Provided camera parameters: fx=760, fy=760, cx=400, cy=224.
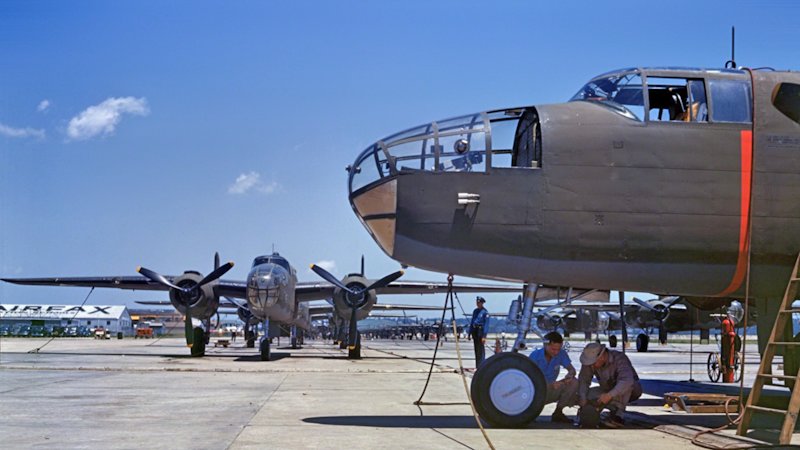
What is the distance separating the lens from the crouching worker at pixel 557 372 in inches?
356

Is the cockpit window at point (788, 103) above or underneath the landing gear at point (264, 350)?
above

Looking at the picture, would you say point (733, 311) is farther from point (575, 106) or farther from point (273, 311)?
point (273, 311)

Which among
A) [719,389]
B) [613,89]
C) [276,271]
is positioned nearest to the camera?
[613,89]

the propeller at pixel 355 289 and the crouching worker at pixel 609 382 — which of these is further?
the propeller at pixel 355 289

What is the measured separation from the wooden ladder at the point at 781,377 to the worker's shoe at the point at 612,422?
4.52ft

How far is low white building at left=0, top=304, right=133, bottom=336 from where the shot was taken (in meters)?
108

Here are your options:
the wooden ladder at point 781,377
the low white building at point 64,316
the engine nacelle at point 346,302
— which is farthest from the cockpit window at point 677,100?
the low white building at point 64,316

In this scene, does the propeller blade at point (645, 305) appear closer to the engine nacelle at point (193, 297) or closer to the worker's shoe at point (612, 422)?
the engine nacelle at point (193, 297)

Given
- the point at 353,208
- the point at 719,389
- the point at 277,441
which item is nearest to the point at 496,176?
the point at 353,208

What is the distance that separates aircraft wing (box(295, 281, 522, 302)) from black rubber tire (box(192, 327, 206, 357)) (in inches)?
262

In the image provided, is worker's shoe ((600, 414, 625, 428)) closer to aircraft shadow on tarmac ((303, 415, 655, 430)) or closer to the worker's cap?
aircraft shadow on tarmac ((303, 415, 655, 430))

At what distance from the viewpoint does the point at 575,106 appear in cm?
888

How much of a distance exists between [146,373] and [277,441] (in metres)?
12.0

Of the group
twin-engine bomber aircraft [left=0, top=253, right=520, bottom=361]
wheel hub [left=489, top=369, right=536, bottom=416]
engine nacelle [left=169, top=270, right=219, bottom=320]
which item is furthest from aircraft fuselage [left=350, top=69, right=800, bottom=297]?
engine nacelle [left=169, top=270, right=219, bottom=320]
